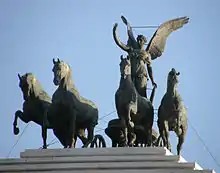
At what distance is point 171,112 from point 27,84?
394 centimetres

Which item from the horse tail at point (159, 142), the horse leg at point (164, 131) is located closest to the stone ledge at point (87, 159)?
the horse leg at point (164, 131)

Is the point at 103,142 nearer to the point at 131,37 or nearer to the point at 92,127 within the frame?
the point at 92,127

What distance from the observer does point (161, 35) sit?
33.6 meters

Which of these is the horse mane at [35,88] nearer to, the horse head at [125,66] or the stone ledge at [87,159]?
the stone ledge at [87,159]

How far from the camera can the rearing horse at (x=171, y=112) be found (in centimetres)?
2972

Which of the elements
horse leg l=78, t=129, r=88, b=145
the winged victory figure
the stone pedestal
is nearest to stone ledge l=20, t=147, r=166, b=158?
the stone pedestal

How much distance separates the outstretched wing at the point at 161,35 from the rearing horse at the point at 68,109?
11.8ft

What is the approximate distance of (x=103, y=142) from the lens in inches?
1208

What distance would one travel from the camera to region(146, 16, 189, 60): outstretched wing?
33250mm

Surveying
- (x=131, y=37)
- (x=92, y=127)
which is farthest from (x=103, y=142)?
(x=131, y=37)

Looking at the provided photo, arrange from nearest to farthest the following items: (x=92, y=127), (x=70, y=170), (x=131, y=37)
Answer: (x=70, y=170) → (x=92, y=127) → (x=131, y=37)

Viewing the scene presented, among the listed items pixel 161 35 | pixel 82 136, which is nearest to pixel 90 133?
pixel 82 136

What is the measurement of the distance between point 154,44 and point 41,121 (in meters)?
4.78

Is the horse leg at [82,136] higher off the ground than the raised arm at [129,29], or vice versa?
the raised arm at [129,29]
